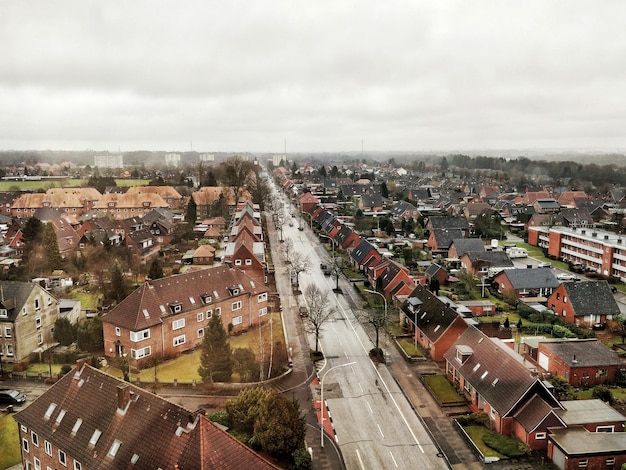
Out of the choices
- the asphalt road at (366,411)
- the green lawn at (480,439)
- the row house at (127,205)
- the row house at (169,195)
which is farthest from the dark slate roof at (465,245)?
the row house at (169,195)

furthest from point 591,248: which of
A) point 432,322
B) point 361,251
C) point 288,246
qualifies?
point 288,246

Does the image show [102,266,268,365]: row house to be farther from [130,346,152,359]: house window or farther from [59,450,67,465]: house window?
[59,450,67,465]: house window

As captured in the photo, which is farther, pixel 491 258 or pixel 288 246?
pixel 288 246

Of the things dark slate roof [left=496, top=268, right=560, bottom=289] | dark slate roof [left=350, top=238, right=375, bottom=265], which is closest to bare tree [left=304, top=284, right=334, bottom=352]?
dark slate roof [left=350, top=238, right=375, bottom=265]

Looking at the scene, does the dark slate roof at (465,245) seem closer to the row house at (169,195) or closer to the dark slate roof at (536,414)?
the dark slate roof at (536,414)

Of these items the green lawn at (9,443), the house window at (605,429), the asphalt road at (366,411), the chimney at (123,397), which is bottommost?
the green lawn at (9,443)

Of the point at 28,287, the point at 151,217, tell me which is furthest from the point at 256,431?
the point at 151,217

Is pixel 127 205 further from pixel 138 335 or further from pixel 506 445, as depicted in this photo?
pixel 506 445
